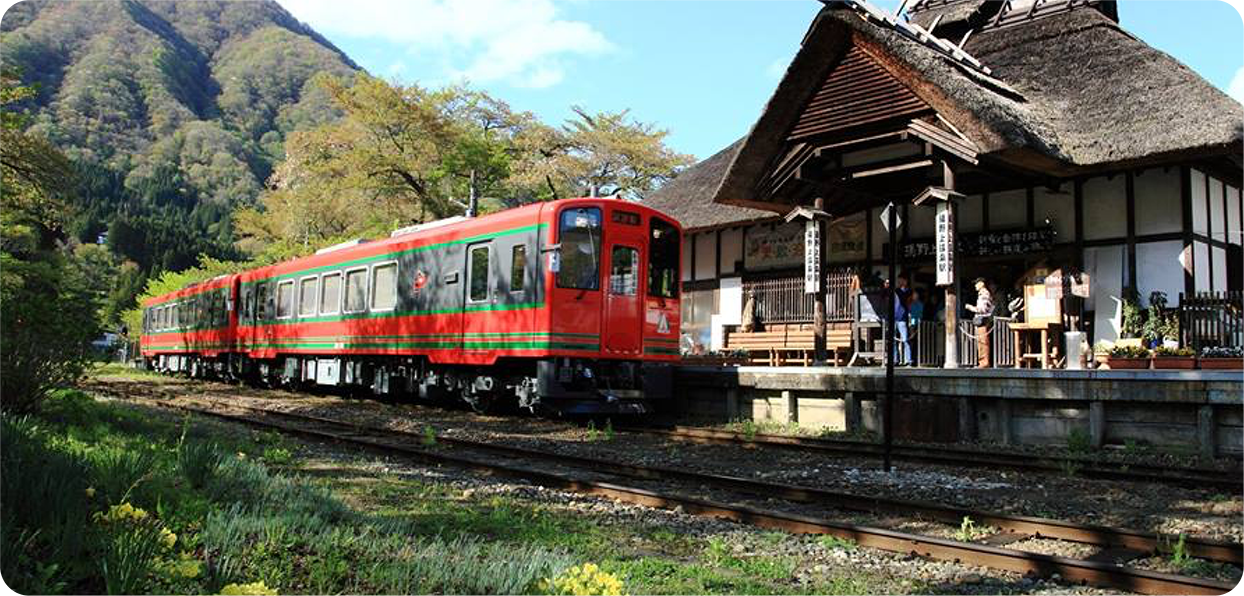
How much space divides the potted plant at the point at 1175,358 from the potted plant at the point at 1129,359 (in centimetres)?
12

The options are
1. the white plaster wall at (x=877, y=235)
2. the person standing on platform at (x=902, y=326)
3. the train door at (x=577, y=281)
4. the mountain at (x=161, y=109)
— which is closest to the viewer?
the train door at (x=577, y=281)

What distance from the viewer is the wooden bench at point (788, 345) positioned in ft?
53.7

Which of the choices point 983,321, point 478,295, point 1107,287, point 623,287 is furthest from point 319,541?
point 1107,287

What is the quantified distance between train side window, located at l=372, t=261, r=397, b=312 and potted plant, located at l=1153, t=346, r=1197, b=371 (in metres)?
11.4

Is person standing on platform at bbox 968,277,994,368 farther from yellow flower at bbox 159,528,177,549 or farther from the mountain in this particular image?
the mountain

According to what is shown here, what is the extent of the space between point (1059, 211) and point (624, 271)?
7415 millimetres

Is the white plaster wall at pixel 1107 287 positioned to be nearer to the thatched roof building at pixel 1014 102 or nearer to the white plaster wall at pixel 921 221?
the thatched roof building at pixel 1014 102

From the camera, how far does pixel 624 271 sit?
43.6 ft

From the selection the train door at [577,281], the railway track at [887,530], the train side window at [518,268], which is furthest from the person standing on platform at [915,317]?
the railway track at [887,530]

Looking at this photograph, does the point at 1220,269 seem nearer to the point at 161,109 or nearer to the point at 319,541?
the point at 319,541

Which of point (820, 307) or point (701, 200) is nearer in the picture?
point (820, 307)

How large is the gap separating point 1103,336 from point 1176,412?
4.23 meters

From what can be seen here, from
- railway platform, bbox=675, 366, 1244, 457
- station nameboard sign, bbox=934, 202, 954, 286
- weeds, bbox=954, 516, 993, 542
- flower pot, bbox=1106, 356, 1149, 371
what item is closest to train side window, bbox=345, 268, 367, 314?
railway platform, bbox=675, 366, 1244, 457

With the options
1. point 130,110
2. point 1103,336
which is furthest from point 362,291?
point 130,110
